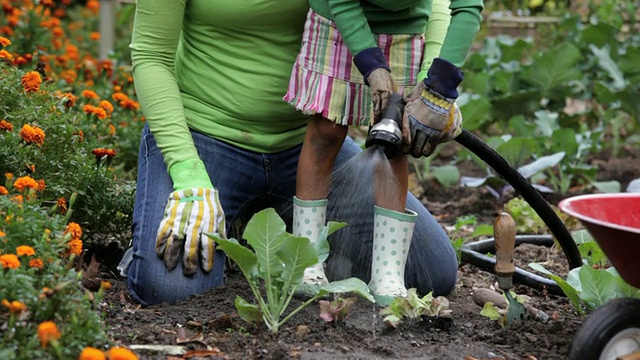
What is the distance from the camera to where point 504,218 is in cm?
208

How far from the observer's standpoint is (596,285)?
7.13 feet

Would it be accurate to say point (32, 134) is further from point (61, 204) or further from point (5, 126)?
point (61, 204)

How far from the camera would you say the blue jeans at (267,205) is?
2484 mm

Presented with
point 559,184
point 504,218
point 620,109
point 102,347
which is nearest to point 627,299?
point 504,218

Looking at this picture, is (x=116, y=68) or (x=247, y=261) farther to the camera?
(x=116, y=68)

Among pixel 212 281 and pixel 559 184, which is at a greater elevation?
pixel 559 184

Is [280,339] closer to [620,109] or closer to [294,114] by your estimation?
[294,114]

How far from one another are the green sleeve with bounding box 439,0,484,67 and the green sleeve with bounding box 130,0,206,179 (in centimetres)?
74

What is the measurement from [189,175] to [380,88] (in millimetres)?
581

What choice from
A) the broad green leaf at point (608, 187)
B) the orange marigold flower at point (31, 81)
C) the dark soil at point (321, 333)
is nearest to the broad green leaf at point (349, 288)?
the dark soil at point (321, 333)

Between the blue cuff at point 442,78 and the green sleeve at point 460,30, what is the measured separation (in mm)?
34

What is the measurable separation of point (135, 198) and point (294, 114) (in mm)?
512

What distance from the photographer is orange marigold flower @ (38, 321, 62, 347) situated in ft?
5.29

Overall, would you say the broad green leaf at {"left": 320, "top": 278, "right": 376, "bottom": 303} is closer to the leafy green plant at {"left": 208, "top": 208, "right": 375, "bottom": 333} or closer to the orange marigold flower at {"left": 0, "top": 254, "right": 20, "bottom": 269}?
the leafy green plant at {"left": 208, "top": 208, "right": 375, "bottom": 333}
